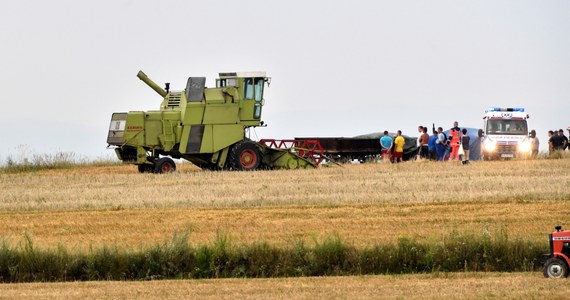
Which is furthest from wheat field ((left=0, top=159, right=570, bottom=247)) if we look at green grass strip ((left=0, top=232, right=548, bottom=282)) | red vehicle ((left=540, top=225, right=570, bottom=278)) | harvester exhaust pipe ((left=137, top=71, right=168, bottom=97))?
harvester exhaust pipe ((left=137, top=71, right=168, bottom=97))

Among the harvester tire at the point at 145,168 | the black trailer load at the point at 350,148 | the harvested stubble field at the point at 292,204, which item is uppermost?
the black trailer load at the point at 350,148

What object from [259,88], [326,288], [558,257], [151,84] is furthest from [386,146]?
[326,288]

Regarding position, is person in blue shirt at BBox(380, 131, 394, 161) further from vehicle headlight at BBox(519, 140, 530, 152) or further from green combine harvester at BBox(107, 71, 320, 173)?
green combine harvester at BBox(107, 71, 320, 173)

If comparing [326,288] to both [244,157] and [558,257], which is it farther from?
[244,157]

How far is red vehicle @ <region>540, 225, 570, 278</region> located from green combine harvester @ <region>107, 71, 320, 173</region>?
22521 millimetres

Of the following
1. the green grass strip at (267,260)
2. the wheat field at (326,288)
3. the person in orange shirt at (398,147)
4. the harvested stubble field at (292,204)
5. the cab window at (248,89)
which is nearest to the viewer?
the wheat field at (326,288)

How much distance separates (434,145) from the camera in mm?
44031

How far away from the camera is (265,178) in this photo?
34594 mm

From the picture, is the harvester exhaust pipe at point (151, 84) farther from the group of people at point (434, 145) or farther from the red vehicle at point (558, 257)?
the red vehicle at point (558, 257)

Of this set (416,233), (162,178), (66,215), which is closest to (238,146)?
(162,178)

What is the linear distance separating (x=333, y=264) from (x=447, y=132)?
27004 millimetres

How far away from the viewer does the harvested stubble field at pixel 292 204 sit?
73.2 ft

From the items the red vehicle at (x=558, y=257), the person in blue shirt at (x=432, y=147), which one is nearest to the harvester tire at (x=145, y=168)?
the person in blue shirt at (x=432, y=147)

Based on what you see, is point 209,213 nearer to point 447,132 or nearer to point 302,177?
point 302,177
